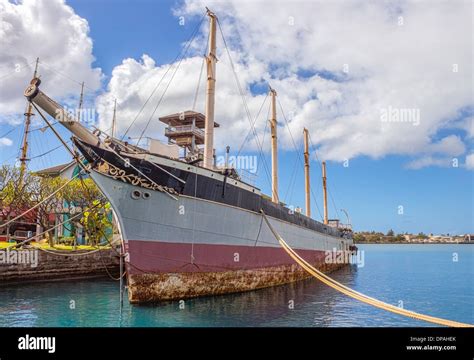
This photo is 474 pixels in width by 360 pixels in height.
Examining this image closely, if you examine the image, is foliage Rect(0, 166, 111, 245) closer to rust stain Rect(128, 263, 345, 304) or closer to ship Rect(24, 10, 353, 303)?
ship Rect(24, 10, 353, 303)

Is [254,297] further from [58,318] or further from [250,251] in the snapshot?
[58,318]

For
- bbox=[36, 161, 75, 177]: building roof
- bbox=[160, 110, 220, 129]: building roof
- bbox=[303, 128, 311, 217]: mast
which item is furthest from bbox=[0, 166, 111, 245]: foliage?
bbox=[303, 128, 311, 217]: mast

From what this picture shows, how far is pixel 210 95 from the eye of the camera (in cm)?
1730

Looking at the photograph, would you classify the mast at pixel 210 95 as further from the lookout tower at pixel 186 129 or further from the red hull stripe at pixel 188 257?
the lookout tower at pixel 186 129

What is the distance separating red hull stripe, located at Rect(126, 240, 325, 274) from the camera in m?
13.2

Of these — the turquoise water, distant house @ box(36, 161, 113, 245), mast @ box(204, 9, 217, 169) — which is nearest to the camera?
the turquoise water

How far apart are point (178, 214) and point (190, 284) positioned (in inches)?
117

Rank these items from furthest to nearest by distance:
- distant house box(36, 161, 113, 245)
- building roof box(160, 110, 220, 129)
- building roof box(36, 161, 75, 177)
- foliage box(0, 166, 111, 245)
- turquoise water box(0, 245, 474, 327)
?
building roof box(36, 161, 75, 177)
building roof box(160, 110, 220, 129)
distant house box(36, 161, 113, 245)
foliage box(0, 166, 111, 245)
turquoise water box(0, 245, 474, 327)

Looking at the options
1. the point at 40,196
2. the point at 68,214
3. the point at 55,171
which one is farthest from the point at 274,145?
the point at 55,171

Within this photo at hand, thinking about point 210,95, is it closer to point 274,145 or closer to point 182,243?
point 182,243

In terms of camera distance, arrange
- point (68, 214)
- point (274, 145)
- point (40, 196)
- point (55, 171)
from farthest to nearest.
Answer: point (55, 171) → point (68, 214) → point (40, 196) → point (274, 145)
